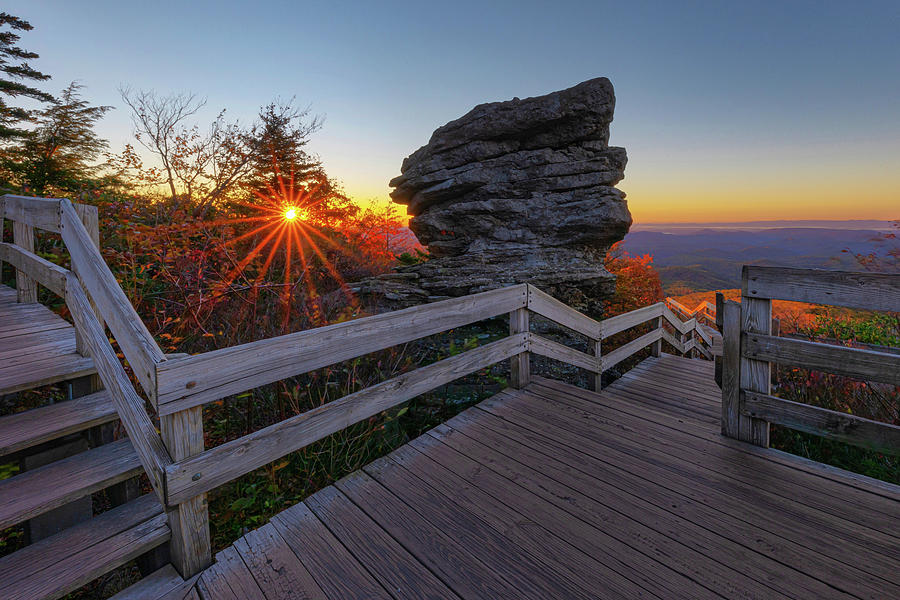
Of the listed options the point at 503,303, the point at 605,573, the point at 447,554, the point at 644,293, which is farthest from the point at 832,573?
the point at 644,293

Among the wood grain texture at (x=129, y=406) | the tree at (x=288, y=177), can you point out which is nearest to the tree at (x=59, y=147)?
the tree at (x=288, y=177)

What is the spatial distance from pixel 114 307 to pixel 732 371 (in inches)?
162

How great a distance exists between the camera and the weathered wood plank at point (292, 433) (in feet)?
5.98

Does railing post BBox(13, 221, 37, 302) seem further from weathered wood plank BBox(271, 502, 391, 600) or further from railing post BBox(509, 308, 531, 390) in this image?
railing post BBox(509, 308, 531, 390)

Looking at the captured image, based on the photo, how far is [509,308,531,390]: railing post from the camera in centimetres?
386

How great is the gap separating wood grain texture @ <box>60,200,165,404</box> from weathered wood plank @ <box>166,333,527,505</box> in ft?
1.35

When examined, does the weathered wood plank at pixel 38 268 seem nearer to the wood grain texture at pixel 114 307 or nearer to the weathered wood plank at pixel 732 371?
the wood grain texture at pixel 114 307

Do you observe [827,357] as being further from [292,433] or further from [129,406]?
[129,406]

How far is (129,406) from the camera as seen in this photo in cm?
A: 201

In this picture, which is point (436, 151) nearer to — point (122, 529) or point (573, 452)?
point (573, 452)

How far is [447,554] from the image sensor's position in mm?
1938

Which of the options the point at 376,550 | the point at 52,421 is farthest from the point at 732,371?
the point at 52,421

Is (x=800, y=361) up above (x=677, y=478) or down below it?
above

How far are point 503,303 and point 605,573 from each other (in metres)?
2.23
